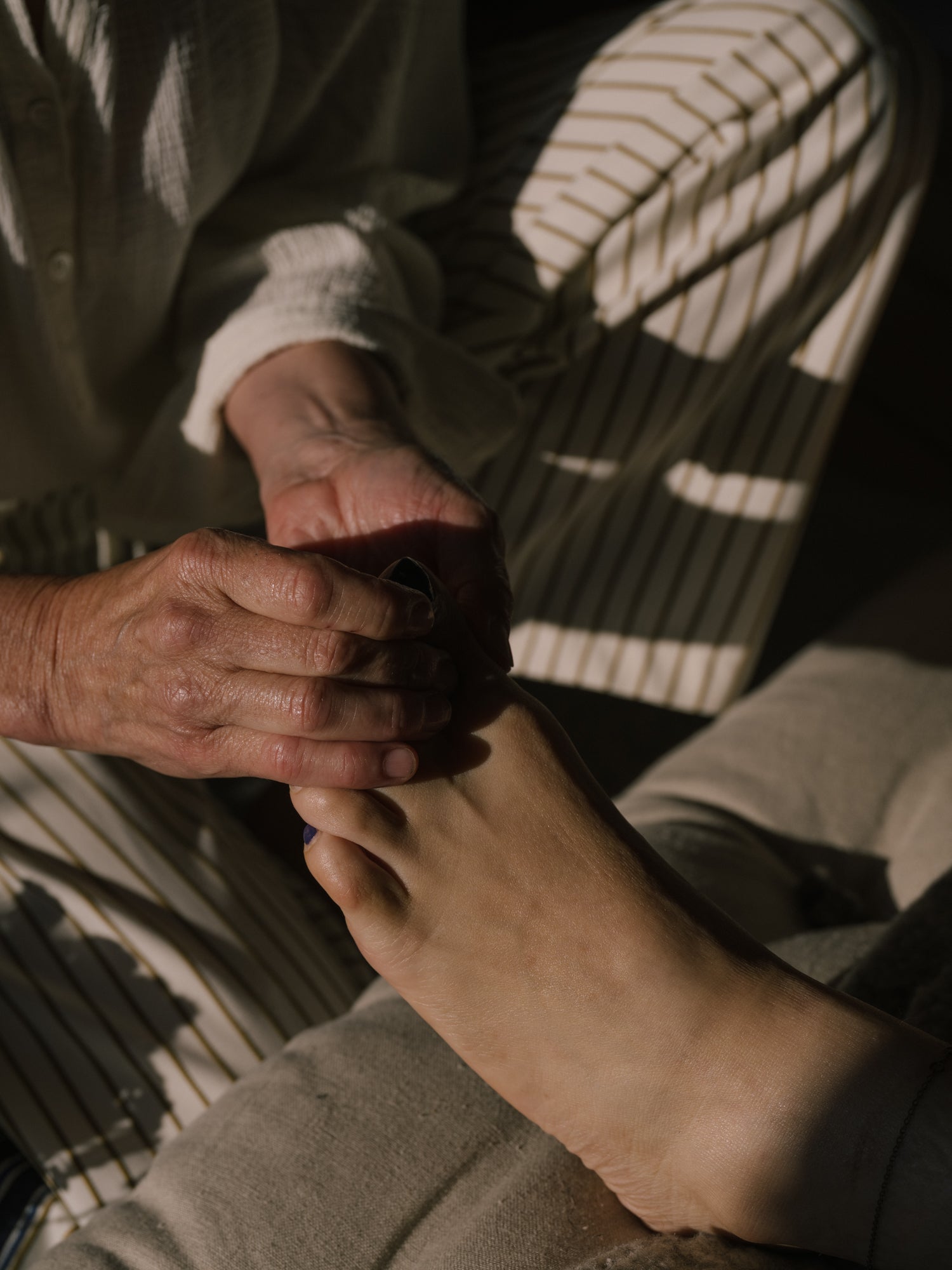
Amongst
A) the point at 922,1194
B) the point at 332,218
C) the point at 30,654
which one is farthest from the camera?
the point at 332,218

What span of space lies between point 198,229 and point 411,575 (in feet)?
1.55

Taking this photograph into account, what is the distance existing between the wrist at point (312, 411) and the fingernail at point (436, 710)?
0.20 meters

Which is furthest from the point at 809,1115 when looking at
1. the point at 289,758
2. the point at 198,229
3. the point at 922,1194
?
the point at 198,229

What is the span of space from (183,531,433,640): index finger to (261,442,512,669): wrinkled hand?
9 cm

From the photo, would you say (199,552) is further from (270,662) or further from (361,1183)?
(361,1183)

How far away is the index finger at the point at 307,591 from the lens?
49 cm

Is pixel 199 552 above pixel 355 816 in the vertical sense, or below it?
above

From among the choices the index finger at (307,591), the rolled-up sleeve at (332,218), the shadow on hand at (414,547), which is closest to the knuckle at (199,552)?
the index finger at (307,591)

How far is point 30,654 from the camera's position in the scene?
58 centimetres

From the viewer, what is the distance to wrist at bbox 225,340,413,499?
0.68 m

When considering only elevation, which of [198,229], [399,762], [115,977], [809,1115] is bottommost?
[115,977]

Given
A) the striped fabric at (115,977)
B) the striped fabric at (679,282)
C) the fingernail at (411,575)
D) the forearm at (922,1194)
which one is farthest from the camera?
the striped fabric at (679,282)

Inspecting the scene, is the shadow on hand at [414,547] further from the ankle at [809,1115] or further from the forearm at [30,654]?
the ankle at [809,1115]

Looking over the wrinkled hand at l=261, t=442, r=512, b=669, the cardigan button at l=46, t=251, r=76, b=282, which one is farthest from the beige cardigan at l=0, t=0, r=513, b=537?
the wrinkled hand at l=261, t=442, r=512, b=669
